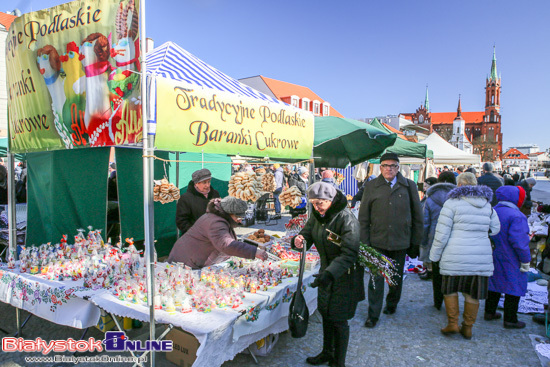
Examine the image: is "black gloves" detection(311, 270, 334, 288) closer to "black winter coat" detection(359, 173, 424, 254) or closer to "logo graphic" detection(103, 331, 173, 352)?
"logo graphic" detection(103, 331, 173, 352)

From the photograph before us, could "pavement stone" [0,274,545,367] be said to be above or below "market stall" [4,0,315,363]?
below

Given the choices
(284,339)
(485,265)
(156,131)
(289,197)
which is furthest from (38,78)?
(485,265)

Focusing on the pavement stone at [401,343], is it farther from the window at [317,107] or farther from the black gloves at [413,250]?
the window at [317,107]

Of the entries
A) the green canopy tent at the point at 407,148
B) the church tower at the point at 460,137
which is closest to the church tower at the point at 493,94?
the church tower at the point at 460,137

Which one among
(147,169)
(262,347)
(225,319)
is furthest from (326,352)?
(147,169)

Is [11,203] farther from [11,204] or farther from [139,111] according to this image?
[139,111]

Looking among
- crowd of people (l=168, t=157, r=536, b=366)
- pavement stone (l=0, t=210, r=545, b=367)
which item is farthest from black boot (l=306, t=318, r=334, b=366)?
pavement stone (l=0, t=210, r=545, b=367)

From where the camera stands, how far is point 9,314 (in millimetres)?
4191

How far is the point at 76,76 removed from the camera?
2.94 meters

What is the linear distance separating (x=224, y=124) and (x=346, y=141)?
10.8 feet

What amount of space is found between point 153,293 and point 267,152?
1.74 meters

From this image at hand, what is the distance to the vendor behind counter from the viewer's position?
3.06 meters

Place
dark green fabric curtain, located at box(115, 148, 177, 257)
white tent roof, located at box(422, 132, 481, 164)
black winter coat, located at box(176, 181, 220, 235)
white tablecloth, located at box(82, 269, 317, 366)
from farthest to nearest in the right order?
white tent roof, located at box(422, 132, 481, 164), dark green fabric curtain, located at box(115, 148, 177, 257), black winter coat, located at box(176, 181, 220, 235), white tablecloth, located at box(82, 269, 317, 366)

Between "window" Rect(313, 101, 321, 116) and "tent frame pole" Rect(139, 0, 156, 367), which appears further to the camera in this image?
"window" Rect(313, 101, 321, 116)
